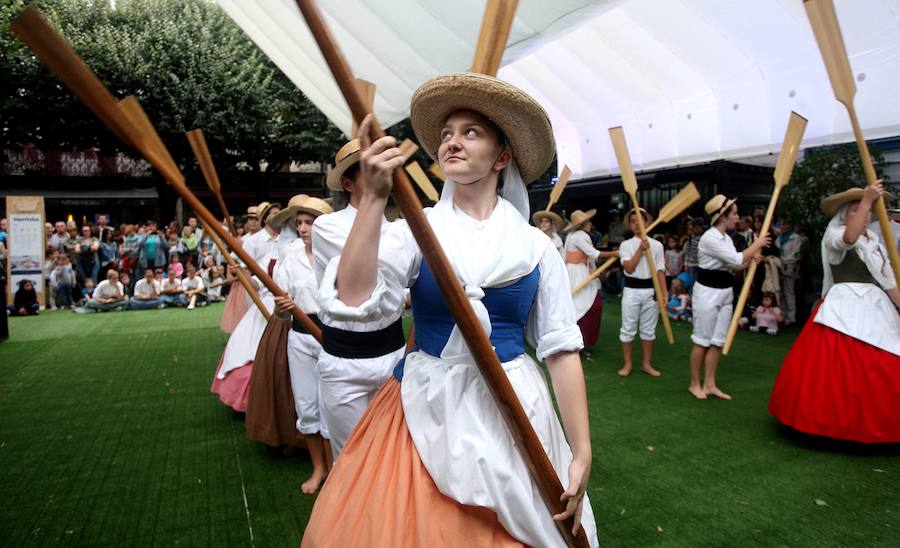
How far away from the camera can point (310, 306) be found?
3299 millimetres

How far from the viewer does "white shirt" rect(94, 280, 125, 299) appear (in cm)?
1088

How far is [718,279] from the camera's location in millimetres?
5219

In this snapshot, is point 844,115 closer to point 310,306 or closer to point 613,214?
point 310,306

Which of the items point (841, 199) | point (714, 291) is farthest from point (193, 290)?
point (841, 199)

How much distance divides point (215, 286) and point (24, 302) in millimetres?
3319

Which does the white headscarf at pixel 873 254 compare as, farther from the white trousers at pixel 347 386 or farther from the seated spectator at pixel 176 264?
the seated spectator at pixel 176 264

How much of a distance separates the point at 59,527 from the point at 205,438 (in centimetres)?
134

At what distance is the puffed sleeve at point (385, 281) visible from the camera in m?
1.33

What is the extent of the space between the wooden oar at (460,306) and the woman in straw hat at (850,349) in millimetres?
3205

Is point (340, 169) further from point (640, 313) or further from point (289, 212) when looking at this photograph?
point (640, 313)

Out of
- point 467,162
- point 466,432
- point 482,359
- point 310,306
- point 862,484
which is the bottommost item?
point 862,484

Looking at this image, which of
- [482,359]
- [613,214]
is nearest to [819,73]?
[482,359]

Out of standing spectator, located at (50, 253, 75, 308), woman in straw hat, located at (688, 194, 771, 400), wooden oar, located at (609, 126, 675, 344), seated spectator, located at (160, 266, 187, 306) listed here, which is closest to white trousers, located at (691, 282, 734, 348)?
woman in straw hat, located at (688, 194, 771, 400)

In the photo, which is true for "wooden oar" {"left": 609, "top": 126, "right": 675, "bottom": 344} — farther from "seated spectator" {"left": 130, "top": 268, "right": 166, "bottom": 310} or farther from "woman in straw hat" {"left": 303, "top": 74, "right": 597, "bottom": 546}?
"seated spectator" {"left": 130, "top": 268, "right": 166, "bottom": 310}
